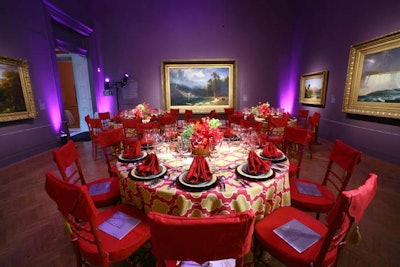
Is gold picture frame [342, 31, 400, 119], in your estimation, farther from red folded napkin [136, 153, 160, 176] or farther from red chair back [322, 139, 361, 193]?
red folded napkin [136, 153, 160, 176]

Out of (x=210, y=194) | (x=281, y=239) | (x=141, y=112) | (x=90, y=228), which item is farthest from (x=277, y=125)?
(x=90, y=228)

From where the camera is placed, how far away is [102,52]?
7.47 metres

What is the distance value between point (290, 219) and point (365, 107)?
4.55 metres

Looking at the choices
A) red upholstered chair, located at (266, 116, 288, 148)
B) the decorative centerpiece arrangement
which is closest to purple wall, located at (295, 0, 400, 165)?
red upholstered chair, located at (266, 116, 288, 148)

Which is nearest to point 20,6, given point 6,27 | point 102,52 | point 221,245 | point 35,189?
point 6,27

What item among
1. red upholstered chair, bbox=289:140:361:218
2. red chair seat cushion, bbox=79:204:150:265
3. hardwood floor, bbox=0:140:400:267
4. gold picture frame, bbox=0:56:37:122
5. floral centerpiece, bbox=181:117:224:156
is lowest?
hardwood floor, bbox=0:140:400:267

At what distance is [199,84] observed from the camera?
304 inches

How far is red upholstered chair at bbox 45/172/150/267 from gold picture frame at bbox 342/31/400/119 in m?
5.17

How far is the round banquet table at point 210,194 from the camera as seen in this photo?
1.41 m

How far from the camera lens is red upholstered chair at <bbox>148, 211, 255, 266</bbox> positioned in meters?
0.82

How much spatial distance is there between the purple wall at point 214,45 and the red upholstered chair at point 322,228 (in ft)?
15.8

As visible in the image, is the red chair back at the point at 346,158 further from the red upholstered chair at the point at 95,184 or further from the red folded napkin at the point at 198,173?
the red upholstered chair at the point at 95,184

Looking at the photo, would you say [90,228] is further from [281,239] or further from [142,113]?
[142,113]

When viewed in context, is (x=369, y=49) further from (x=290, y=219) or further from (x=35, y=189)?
(x=35, y=189)
